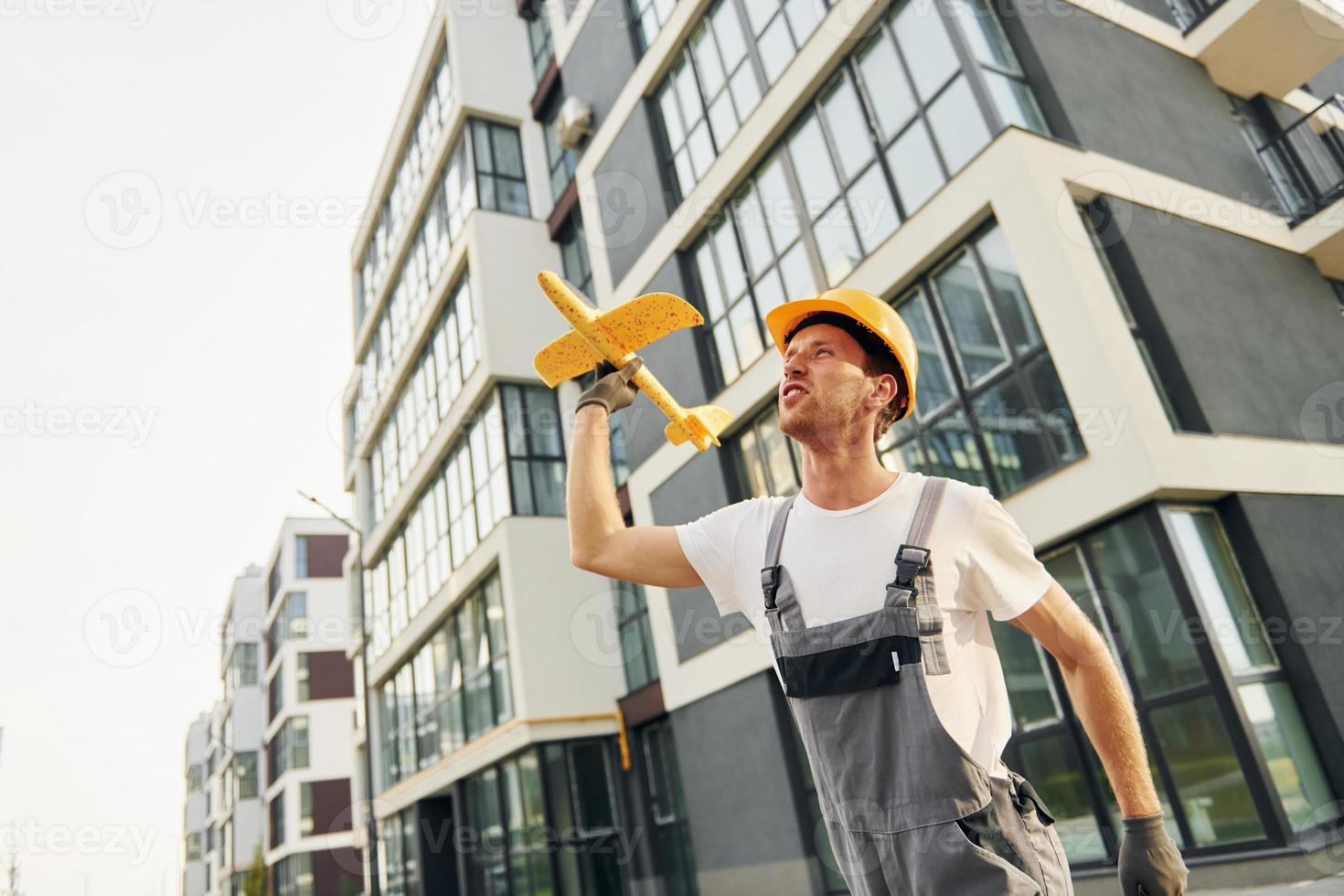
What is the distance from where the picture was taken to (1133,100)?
1109 cm

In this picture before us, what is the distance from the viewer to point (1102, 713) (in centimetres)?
213

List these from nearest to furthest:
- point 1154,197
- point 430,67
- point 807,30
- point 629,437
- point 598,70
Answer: point 1154,197 → point 807,30 → point 629,437 → point 598,70 → point 430,67

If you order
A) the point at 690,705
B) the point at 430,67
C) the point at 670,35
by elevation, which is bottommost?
the point at 690,705

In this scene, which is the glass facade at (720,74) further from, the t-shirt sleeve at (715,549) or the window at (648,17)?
the t-shirt sleeve at (715,549)

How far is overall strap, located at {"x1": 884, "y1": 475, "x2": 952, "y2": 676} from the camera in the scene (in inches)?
80.0

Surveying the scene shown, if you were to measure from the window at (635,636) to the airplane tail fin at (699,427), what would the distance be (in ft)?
45.3

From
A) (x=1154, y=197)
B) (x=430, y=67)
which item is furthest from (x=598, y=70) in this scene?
(x=1154, y=197)

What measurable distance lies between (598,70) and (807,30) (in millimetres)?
7129

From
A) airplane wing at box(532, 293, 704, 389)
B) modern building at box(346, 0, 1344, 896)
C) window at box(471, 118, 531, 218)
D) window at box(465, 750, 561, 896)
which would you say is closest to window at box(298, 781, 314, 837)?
modern building at box(346, 0, 1344, 896)

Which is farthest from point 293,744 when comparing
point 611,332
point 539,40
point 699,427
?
point 611,332

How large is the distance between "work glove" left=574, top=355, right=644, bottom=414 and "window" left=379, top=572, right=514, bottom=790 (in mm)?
15525

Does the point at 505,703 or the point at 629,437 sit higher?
the point at 629,437

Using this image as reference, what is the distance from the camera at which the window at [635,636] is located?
1680 cm

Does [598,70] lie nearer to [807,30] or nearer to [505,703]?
[807,30]
